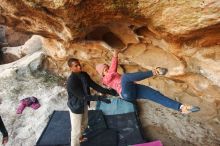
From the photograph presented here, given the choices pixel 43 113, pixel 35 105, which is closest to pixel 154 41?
pixel 43 113

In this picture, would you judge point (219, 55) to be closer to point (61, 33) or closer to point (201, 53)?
point (201, 53)

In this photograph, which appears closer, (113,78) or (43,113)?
(113,78)

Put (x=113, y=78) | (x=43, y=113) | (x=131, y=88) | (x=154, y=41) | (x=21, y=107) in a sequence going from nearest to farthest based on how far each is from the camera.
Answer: (x=131, y=88) → (x=113, y=78) → (x=154, y=41) → (x=43, y=113) → (x=21, y=107)

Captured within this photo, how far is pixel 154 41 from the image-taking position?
22.9ft

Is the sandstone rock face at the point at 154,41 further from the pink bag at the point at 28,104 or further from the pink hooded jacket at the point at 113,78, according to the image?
the pink bag at the point at 28,104

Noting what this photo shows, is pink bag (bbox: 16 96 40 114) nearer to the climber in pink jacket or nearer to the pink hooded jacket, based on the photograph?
the climber in pink jacket

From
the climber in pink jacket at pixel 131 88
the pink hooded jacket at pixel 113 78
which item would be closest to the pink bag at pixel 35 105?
the climber in pink jacket at pixel 131 88

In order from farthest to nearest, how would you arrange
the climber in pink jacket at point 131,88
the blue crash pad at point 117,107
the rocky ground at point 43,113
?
the blue crash pad at point 117,107 → the rocky ground at point 43,113 → the climber in pink jacket at point 131,88

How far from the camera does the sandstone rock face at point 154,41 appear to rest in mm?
5379

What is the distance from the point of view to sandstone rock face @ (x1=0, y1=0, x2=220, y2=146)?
5379 mm

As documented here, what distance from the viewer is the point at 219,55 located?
604 cm

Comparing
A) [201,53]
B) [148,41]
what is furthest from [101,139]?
[201,53]

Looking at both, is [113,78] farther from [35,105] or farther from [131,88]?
[35,105]

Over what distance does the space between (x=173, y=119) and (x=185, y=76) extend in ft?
4.47
